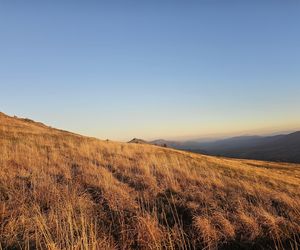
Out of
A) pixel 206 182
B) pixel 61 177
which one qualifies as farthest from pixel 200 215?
pixel 61 177

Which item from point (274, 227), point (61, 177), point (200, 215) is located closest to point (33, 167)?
point (61, 177)

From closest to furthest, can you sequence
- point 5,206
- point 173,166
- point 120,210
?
point 5,206, point 120,210, point 173,166

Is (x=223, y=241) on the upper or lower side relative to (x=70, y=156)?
lower

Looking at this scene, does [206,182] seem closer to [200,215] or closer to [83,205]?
[200,215]

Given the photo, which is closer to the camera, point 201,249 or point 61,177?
point 201,249

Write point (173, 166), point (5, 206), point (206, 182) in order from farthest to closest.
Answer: point (173, 166) → point (206, 182) → point (5, 206)

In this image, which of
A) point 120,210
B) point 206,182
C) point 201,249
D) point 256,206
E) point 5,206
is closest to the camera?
point 201,249

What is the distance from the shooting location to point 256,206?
27.8 feet

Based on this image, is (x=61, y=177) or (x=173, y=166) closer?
(x=61, y=177)

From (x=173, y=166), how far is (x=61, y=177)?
5624mm

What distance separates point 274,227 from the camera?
6672 millimetres

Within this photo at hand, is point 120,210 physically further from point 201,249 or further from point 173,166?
point 173,166

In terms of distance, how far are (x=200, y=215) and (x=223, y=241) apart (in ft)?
3.37

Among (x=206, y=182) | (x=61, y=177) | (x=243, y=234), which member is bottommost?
(x=243, y=234)
